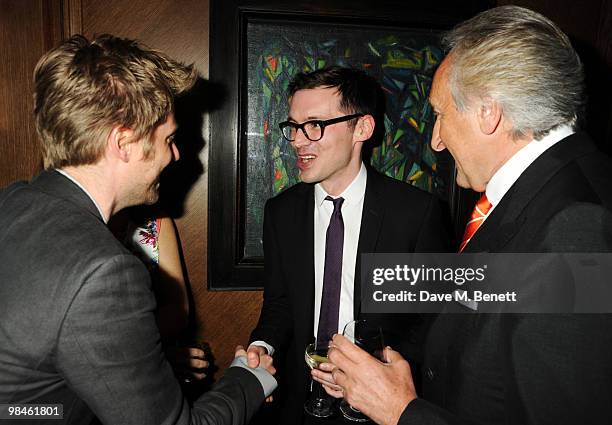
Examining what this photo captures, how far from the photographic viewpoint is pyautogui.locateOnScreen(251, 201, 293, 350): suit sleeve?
6.75 ft

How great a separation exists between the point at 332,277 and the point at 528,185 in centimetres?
108

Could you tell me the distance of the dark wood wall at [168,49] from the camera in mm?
2084

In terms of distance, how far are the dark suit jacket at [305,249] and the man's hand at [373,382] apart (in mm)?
696

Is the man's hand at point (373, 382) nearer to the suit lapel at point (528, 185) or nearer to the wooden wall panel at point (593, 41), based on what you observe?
the suit lapel at point (528, 185)

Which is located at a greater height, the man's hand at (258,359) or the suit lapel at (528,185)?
the suit lapel at (528,185)

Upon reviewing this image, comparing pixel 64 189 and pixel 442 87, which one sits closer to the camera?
pixel 64 189

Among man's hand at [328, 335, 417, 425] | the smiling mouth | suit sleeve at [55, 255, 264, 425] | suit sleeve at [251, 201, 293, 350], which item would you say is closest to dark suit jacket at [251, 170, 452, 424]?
suit sleeve at [251, 201, 293, 350]

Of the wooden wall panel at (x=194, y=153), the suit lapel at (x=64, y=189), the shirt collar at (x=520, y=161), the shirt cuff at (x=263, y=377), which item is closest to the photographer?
the suit lapel at (x=64, y=189)

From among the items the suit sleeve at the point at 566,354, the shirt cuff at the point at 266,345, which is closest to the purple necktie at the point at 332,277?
the shirt cuff at the point at 266,345

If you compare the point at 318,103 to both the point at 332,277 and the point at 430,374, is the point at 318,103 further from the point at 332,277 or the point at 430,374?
the point at 430,374

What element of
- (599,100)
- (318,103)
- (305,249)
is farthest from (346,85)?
(599,100)

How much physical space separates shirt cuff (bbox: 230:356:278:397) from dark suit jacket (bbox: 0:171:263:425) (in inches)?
17.3

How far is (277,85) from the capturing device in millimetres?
2303

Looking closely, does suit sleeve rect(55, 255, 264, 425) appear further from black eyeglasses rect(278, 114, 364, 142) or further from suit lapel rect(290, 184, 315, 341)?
black eyeglasses rect(278, 114, 364, 142)
